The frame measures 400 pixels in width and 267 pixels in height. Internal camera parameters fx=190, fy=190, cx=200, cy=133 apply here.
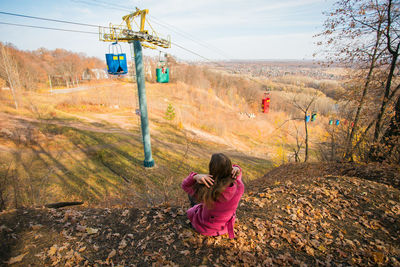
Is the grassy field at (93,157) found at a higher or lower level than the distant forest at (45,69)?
lower

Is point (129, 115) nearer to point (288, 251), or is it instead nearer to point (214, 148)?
point (214, 148)

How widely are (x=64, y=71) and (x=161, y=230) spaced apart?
57852 mm

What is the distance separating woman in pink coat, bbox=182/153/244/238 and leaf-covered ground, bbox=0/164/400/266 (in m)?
0.36

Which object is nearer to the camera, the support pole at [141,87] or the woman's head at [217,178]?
the woman's head at [217,178]

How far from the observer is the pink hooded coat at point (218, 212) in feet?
9.51

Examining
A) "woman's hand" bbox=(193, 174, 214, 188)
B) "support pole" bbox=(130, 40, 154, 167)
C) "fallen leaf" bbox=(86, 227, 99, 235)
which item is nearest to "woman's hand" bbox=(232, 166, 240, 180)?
"woman's hand" bbox=(193, 174, 214, 188)

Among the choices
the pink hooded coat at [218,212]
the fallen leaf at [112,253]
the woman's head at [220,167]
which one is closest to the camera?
the woman's head at [220,167]

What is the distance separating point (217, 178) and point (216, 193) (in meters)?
0.21

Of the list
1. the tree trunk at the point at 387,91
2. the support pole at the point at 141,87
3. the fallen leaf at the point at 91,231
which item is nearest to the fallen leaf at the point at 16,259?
the fallen leaf at the point at 91,231

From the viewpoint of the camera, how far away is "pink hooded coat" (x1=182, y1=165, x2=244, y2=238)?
2899mm

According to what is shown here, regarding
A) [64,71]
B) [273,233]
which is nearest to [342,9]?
[273,233]

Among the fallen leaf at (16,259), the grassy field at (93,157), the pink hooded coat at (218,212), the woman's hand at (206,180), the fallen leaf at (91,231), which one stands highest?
the woman's hand at (206,180)

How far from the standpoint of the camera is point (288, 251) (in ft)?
11.4

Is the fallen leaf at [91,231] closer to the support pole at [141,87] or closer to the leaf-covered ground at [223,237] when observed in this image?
the leaf-covered ground at [223,237]
